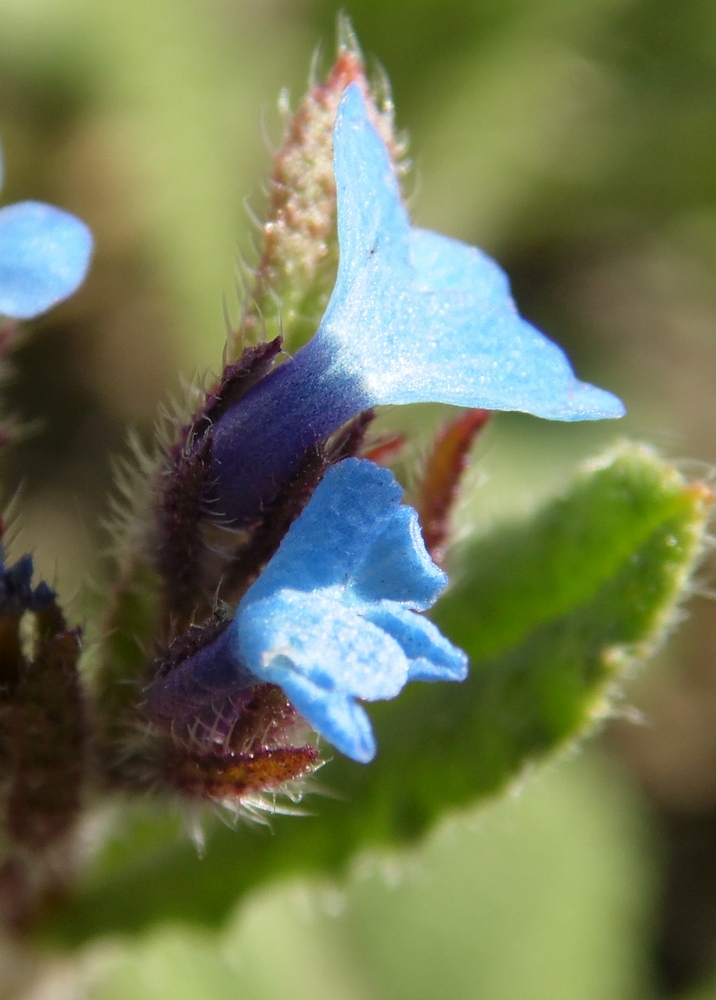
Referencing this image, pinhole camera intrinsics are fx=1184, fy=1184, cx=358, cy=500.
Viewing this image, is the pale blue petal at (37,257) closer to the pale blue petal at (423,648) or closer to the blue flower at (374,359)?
the blue flower at (374,359)

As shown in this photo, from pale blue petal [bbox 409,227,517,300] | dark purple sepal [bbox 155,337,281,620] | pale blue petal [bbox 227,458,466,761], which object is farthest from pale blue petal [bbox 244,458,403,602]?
pale blue petal [bbox 409,227,517,300]

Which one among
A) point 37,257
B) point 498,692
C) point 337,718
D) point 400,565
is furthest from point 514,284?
point 337,718

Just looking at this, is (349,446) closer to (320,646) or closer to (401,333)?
(401,333)

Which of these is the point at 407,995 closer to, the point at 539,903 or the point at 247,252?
the point at 539,903

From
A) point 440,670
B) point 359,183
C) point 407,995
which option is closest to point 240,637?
point 440,670

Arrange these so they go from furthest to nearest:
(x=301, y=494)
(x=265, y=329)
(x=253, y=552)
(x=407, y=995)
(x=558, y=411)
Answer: (x=407, y=995)
(x=265, y=329)
(x=253, y=552)
(x=301, y=494)
(x=558, y=411)

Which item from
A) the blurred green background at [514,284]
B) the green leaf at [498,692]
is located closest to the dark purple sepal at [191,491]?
the green leaf at [498,692]
